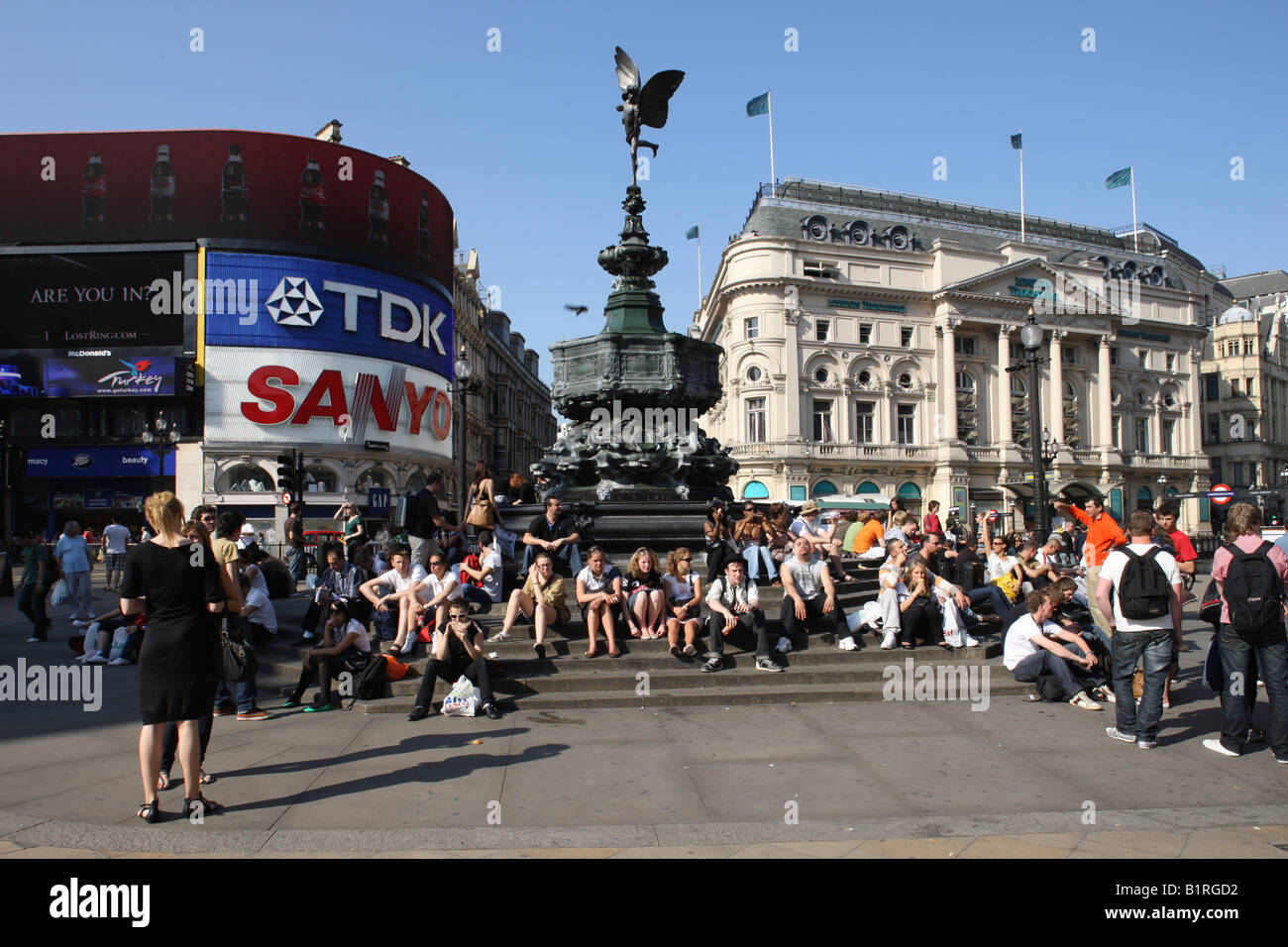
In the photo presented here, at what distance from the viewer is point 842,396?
55.2 meters

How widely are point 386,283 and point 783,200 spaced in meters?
27.0

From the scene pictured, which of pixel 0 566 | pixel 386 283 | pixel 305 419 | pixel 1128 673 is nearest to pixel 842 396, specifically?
pixel 386 283

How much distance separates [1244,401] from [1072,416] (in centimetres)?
2811

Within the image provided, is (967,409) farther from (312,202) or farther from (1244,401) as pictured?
(312,202)

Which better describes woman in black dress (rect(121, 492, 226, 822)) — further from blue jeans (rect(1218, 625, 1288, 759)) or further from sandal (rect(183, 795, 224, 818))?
blue jeans (rect(1218, 625, 1288, 759))

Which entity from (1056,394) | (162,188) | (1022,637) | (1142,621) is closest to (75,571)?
(1022,637)

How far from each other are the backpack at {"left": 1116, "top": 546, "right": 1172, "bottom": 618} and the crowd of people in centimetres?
1

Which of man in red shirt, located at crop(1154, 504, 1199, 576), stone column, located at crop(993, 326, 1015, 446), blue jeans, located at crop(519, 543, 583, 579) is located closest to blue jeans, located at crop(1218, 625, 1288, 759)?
man in red shirt, located at crop(1154, 504, 1199, 576)

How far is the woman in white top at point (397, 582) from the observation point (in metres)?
9.07

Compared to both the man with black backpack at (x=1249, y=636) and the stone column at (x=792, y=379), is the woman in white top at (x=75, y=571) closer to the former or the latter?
the man with black backpack at (x=1249, y=636)

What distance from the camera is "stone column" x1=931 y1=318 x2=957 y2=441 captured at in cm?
Answer: 5694

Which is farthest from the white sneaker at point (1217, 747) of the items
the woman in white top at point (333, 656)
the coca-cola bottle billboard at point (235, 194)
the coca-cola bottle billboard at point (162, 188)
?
the coca-cola bottle billboard at point (162, 188)

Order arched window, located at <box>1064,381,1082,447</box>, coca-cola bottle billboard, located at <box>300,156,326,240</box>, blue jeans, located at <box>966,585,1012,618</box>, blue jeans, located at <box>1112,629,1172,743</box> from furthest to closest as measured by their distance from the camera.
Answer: arched window, located at <box>1064,381,1082,447</box>, coca-cola bottle billboard, located at <box>300,156,326,240</box>, blue jeans, located at <box>966,585,1012,618</box>, blue jeans, located at <box>1112,629,1172,743</box>

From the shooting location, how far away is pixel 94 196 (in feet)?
153
